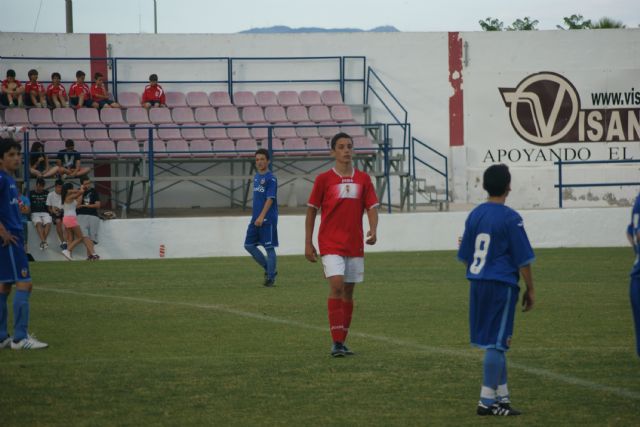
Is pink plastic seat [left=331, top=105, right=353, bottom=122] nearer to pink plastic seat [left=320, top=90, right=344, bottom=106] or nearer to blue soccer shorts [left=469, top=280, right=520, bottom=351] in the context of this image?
pink plastic seat [left=320, top=90, right=344, bottom=106]

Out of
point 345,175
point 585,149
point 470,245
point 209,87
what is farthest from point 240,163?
point 470,245

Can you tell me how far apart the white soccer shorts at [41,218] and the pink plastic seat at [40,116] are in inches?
204

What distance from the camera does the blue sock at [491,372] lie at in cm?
681

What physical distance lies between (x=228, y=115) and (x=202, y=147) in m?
1.80

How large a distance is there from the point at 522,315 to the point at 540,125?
1901 centimetres

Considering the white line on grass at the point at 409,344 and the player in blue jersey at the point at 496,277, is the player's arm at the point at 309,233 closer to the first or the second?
the white line on grass at the point at 409,344

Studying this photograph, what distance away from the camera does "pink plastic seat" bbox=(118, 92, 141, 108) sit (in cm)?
2814

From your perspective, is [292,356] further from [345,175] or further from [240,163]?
[240,163]

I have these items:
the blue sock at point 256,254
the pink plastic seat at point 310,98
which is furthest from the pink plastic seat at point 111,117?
the blue sock at point 256,254

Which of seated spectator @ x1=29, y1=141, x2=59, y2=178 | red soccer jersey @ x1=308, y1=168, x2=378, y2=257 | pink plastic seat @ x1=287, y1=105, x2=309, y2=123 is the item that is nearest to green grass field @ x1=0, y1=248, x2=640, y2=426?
red soccer jersey @ x1=308, y1=168, x2=378, y2=257

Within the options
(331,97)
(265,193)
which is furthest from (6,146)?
(331,97)

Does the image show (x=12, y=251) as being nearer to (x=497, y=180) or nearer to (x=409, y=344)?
(x=409, y=344)

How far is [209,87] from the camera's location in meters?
29.6

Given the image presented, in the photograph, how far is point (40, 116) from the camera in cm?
2666
